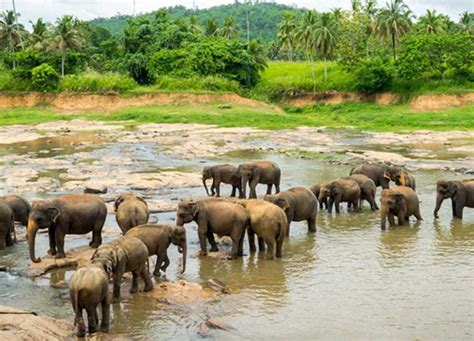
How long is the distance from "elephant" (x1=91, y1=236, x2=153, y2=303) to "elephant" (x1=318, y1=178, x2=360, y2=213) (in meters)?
7.14

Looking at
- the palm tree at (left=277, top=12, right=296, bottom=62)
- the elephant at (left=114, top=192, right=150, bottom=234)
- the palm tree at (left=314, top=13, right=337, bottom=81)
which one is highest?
the palm tree at (left=277, top=12, right=296, bottom=62)

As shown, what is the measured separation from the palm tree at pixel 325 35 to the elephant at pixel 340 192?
41444mm

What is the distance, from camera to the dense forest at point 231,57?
52.3 m

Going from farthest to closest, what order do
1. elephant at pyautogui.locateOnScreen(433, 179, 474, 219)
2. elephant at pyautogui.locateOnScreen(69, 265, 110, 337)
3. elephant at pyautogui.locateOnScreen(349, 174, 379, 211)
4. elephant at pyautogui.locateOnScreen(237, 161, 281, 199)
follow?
elephant at pyautogui.locateOnScreen(237, 161, 281, 199), elephant at pyautogui.locateOnScreen(349, 174, 379, 211), elephant at pyautogui.locateOnScreen(433, 179, 474, 219), elephant at pyautogui.locateOnScreen(69, 265, 110, 337)

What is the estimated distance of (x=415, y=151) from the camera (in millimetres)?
30078

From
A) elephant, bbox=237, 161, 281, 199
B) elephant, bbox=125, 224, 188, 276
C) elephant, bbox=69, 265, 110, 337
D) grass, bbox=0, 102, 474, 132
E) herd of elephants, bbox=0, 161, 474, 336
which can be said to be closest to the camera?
elephant, bbox=69, 265, 110, 337

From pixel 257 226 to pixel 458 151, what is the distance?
20.2 meters

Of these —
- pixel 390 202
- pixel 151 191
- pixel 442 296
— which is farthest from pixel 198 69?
pixel 442 296

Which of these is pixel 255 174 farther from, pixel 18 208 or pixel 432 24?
pixel 432 24

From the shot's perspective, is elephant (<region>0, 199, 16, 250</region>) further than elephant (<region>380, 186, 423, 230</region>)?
No

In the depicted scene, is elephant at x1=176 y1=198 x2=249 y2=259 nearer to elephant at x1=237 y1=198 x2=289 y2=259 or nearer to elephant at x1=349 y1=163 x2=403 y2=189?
elephant at x1=237 y1=198 x2=289 y2=259

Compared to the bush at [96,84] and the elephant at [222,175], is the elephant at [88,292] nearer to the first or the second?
the elephant at [222,175]

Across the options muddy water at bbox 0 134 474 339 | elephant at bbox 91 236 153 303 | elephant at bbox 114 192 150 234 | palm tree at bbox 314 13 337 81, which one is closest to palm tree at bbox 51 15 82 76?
palm tree at bbox 314 13 337 81

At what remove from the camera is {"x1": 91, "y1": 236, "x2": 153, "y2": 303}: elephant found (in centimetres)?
888
